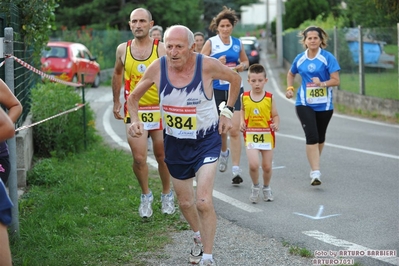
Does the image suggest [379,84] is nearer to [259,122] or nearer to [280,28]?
[259,122]

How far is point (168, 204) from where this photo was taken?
8.46 m

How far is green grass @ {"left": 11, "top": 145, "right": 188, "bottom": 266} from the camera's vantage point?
6.78 meters

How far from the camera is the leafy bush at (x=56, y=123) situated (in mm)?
11945

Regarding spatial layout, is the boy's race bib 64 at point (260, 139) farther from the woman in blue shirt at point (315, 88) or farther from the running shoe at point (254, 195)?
the woman in blue shirt at point (315, 88)

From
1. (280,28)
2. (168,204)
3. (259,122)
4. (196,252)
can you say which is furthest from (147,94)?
(280,28)

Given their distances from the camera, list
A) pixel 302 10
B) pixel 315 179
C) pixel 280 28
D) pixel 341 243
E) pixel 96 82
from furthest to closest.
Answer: pixel 302 10 → pixel 280 28 → pixel 96 82 → pixel 315 179 → pixel 341 243

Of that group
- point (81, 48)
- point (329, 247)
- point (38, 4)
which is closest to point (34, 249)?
point (329, 247)

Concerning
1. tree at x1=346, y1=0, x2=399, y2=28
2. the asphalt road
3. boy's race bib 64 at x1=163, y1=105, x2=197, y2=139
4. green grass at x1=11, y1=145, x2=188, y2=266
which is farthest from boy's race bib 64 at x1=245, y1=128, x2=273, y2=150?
tree at x1=346, y1=0, x2=399, y2=28

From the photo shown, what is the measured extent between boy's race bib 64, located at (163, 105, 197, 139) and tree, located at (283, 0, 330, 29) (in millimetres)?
51844

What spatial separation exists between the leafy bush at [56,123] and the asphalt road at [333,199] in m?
1.20

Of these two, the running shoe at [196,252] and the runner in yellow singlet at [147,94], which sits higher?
the runner in yellow singlet at [147,94]

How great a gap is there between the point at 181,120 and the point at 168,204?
2.11 m

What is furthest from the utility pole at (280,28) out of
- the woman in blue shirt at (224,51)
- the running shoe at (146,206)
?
the running shoe at (146,206)

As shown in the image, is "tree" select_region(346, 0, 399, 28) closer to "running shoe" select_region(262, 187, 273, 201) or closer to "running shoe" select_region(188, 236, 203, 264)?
"running shoe" select_region(262, 187, 273, 201)
